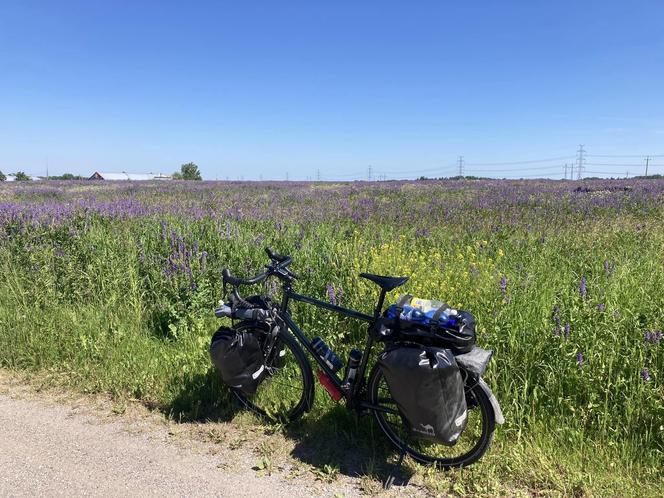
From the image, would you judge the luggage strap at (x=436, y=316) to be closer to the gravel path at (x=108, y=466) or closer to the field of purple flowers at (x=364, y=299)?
the field of purple flowers at (x=364, y=299)

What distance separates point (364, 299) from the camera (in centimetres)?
451

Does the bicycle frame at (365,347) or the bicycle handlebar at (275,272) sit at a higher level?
the bicycle handlebar at (275,272)

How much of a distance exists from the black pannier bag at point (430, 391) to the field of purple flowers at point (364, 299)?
744mm

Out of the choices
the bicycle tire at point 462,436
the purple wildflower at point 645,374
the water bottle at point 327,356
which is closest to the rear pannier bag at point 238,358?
the water bottle at point 327,356

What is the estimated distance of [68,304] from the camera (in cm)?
538

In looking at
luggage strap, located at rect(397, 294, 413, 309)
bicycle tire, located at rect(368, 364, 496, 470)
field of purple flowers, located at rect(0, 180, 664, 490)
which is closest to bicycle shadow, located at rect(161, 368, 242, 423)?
field of purple flowers, located at rect(0, 180, 664, 490)

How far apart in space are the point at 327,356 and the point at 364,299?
1.25m

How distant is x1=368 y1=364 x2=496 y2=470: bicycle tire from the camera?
282 centimetres

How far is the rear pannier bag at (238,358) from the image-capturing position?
11.1 ft

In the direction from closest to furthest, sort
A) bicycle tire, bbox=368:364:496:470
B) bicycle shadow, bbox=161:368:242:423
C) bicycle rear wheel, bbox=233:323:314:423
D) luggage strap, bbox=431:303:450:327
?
luggage strap, bbox=431:303:450:327 → bicycle tire, bbox=368:364:496:470 → bicycle rear wheel, bbox=233:323:314:423 → bicycle shadow, bbox=161:368:242:423

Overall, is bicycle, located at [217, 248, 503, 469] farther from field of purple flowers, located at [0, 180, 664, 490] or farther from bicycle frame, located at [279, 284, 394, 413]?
field of purple flowers, located at [0, 180, 664, 490]

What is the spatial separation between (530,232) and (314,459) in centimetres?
555

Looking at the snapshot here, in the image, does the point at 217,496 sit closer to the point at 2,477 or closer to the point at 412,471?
the point at 412,471

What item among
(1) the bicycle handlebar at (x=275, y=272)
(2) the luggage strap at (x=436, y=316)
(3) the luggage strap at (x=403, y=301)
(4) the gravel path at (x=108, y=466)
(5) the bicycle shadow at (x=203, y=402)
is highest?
(1) the bicycle handlebar at (x=275, y=272)
